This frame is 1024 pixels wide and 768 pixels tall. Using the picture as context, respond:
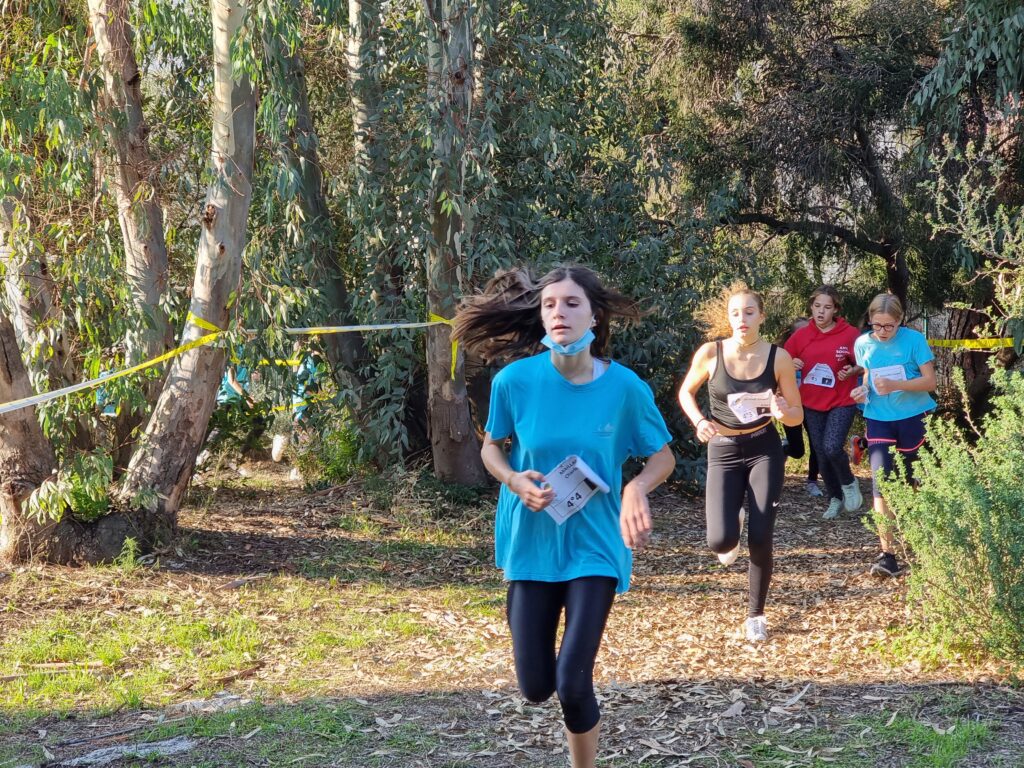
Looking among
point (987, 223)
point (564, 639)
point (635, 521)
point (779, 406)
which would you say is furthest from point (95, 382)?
point (987, 223)

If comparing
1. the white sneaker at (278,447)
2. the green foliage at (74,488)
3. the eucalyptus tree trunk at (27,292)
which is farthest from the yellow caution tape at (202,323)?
the white sneaker at (278,447)

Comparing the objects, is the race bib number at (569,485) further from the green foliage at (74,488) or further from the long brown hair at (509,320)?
the green foliage at (74,488)

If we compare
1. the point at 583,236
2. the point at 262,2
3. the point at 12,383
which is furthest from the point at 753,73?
the point at 12,383

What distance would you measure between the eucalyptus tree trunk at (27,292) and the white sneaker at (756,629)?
15.4 ft

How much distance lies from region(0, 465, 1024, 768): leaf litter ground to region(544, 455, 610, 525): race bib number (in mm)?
1309

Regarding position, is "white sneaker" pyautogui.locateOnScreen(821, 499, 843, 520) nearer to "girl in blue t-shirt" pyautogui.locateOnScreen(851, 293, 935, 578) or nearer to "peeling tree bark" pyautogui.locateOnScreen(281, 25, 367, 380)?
"girl in blue t-shirt" pyautogui.locateOnScreen(851, 293, 935, 578)

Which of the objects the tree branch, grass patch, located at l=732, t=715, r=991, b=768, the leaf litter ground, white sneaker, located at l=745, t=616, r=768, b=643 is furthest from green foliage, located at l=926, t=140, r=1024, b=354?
grass patch, located at l=732, t=715, r=991, b=768

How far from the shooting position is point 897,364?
7.23 meters

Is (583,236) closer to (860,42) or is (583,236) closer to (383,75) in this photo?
(383,75)

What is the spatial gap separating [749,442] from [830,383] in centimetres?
385

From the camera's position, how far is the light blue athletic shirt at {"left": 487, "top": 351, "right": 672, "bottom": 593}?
→ 3.83 m

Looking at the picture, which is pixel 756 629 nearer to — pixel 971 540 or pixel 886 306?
pixel 971 540

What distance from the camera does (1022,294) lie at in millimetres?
8562

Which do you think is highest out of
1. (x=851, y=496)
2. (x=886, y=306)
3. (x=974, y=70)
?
(x=974, y=70)
